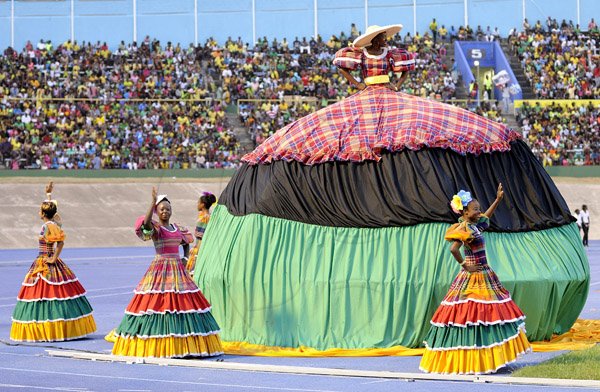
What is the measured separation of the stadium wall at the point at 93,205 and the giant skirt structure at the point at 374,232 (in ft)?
80.0

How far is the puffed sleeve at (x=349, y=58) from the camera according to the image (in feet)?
44.9

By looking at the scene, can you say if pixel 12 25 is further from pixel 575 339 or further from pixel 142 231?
pixel 575 339

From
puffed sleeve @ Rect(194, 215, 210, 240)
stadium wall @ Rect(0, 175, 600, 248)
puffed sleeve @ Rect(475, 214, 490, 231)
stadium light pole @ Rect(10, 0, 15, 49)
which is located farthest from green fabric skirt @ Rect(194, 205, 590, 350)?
stadium light pole @ Rect(10, 0, 15, 49)

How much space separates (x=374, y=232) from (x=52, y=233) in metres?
3.70

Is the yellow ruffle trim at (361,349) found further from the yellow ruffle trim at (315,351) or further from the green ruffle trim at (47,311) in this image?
the green ruffle trim at (47,311)

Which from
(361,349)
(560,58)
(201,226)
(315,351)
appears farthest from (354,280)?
(560,58)

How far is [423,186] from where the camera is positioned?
12.7 metres

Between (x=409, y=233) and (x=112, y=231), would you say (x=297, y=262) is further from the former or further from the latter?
(x=112, y=231)

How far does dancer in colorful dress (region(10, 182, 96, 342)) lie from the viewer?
13.8 m

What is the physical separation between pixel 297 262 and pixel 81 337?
2783mm

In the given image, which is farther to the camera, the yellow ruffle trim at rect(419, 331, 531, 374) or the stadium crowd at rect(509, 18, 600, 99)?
the stadium crowd at rect(509, 18, 600, 99)

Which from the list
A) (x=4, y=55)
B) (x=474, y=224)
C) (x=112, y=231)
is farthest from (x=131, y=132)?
(x=474, y=224)

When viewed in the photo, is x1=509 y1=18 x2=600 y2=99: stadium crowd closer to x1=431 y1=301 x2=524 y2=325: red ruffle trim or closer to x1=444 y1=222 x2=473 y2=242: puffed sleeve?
x1=444 y1=222 x2=473 y2=242: puffed sleeve

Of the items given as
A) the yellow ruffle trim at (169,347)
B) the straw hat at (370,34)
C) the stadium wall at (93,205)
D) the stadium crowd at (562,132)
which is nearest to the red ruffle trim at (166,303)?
the yellow ruffle trim at (169,347)
